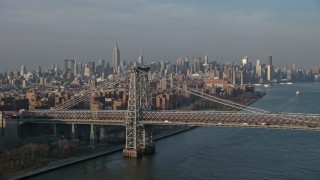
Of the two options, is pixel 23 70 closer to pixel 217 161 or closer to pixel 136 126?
pixel 136 126

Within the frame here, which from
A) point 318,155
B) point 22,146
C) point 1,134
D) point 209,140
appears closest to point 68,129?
point 1,134

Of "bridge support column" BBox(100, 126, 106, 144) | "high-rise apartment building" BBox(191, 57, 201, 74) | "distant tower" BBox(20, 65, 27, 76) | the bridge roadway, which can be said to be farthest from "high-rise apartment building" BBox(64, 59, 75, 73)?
"bridge support column" BBox(100, 126, 106, 144)

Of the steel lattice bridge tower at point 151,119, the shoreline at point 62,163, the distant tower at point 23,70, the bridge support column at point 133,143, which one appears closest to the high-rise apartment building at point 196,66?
the distant tower at point 23,70

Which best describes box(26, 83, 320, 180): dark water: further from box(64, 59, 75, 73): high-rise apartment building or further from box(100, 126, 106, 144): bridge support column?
box(64, 59, 75, 73): high-rise apartment building

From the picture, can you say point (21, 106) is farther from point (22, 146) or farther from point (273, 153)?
point (273, 153)

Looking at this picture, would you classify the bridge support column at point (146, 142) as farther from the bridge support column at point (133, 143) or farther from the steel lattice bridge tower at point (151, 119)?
the bridge support column at point (133, 143)
